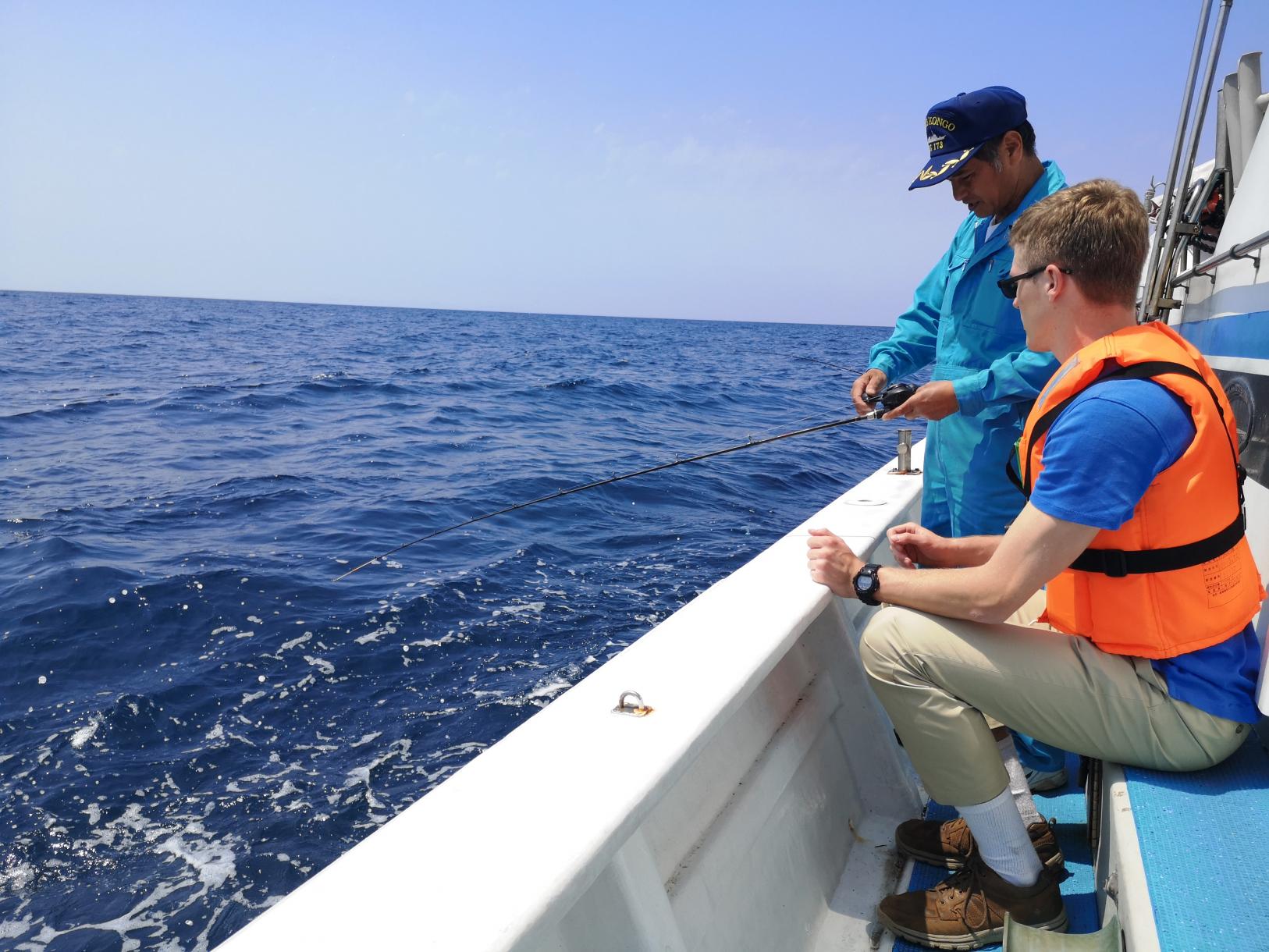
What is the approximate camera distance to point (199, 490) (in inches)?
290

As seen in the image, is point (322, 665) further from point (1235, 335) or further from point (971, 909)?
point (1235, 335)

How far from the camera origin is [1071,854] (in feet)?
6.41

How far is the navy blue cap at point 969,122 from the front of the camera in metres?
2.17

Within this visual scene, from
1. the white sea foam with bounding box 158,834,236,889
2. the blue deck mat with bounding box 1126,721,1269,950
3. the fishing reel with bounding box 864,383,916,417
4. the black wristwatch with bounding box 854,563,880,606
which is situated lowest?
the white sea foam with bounding box 158,834,236,889

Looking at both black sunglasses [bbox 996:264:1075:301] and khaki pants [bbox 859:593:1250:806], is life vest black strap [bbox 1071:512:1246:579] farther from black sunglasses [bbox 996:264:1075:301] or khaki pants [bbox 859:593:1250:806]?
black sunglasses [bbox 996:264:1075:301]

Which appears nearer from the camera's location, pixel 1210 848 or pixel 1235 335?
pixel 1210 848

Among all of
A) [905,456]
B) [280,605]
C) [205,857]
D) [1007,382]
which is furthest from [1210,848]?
[280,605]

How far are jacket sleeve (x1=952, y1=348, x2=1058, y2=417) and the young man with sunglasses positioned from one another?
1.28 feet

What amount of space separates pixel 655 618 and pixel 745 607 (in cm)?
297

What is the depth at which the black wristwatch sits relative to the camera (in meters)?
1.69

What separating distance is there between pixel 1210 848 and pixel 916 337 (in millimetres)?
1782

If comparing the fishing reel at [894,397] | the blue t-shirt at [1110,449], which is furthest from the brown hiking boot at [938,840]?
the fishing reel at [894,397]

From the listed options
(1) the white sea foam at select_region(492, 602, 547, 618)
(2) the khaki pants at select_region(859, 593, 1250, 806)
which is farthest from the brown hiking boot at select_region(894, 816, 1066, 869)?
(1) the white sea foam at select_region(492, 602, 547, 618)

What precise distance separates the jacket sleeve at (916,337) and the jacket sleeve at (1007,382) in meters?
0.54
